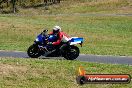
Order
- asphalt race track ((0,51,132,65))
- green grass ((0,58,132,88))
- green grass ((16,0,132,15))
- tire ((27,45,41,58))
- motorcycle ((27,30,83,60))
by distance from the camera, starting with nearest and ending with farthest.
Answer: green grass ((0,58,132,88))
motorcycle ((27,30,83,60))
asphalt race track ((0,51,132,65))
tire ((27,45,41,58))
green grass ((16,0,132,15))

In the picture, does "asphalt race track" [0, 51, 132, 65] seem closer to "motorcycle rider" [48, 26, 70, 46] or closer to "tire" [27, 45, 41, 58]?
"tire" [27, 45, 41, 58]

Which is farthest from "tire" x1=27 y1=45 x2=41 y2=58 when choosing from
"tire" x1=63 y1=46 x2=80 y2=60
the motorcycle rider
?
"tire" x1=63 y1=46 x2=80 y2=60

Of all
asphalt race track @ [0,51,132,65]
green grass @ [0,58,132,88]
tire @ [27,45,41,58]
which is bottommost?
→ asphalt race track @ [0,51,132,65]

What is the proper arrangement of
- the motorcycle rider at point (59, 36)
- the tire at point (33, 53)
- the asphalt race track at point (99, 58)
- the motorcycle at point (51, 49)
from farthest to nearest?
the tire at point (33, 53), the asphalt race track at point (99, 58), the motorcycle at point (51, 49), the motorcycle rider at point (59, 36)

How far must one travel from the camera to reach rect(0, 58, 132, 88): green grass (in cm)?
1233

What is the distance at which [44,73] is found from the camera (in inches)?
531

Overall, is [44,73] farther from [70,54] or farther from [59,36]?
[70,54]

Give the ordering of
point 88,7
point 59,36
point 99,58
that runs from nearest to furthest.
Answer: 1. point 59,36
2. point 99,58
3. point 88,7

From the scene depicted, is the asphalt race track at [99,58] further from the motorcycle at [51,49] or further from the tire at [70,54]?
the tire at [70,54]

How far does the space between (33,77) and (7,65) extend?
1.49 meters

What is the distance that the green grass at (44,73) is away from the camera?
12328 mm

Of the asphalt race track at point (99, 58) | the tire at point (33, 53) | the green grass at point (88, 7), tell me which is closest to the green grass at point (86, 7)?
the green grass at point (88, 7)

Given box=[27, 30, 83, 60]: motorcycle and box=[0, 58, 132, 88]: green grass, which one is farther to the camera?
box=[27, 30, 83, 60]: motorcycle

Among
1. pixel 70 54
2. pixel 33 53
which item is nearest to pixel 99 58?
pixel 70 54
